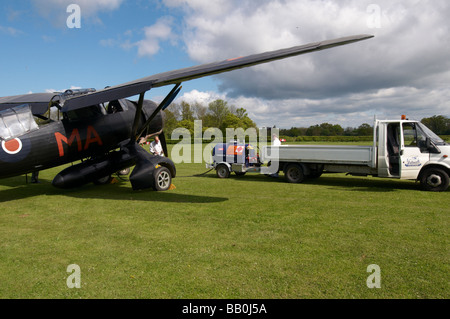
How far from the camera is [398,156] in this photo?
10.7 meters

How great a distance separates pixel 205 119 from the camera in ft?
280

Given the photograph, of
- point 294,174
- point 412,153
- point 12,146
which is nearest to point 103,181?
point 12,146

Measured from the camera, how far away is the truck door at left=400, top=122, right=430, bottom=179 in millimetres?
10352

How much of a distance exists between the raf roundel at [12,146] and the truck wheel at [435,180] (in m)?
12.4

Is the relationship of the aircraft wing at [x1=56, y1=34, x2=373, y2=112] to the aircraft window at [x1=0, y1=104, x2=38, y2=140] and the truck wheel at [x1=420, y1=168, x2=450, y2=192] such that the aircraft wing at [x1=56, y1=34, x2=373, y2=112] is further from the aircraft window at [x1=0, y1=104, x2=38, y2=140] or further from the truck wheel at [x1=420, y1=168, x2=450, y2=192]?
the truck wheel at [x1=420, y1=168, x2=450, y2=192]

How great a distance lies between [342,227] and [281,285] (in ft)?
9.38

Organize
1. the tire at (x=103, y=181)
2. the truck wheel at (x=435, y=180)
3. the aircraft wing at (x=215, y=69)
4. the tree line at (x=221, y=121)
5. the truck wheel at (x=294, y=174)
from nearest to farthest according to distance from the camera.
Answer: the aircraft wing at (x=215, y=69) → the truck wheel at (x=435, y=180) → the truck wheel at (x=294, y=174) → the tire at (x=103, y=181) → the tree line at (x=221, y=121)

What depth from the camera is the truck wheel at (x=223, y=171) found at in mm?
14492

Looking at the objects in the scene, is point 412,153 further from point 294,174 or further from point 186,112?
point 186,112

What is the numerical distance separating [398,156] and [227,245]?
8.25m

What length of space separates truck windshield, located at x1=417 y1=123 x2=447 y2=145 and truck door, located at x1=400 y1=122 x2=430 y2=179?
133mm

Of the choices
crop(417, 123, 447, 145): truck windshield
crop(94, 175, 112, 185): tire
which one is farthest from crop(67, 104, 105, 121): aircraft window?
crop(417, 123, 447, 145): truck windshield

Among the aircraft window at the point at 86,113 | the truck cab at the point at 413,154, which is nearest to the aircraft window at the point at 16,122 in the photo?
the aircraft window at the point at 86,113

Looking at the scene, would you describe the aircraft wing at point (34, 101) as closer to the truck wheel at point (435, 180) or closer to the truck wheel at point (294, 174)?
the truck wheel at point (294, 174)
